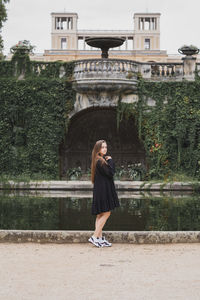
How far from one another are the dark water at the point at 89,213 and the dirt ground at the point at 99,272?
2126mm

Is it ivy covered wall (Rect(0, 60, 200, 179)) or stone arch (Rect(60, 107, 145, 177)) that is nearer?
ivy covered wall (Rect(0, 60, 200, 179))

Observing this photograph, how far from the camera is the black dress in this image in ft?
24.1

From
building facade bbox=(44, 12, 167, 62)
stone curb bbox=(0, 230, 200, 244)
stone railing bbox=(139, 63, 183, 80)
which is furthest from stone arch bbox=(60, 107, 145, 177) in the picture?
building facade bbox=(44, 12, 167, 62)

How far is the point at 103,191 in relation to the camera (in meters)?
7.38

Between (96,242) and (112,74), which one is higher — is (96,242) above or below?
below

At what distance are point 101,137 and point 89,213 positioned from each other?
40.2ft

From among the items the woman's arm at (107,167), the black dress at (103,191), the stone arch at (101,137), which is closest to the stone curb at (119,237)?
the black dress at (103,191)

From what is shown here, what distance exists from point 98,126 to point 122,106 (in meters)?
2.92

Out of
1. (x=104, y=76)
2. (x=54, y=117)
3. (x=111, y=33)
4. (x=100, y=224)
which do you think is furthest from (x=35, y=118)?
(x=111, y=33)

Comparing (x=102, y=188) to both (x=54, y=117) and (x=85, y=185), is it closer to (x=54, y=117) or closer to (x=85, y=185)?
(x=85, y=185)

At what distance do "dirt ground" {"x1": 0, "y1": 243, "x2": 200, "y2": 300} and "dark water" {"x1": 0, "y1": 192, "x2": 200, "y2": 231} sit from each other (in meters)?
2.13

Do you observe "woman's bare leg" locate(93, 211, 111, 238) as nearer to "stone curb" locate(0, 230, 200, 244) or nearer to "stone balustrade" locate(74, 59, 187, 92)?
"stone curb" locate(0, 230, 200, 244)

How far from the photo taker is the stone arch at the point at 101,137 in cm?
2275

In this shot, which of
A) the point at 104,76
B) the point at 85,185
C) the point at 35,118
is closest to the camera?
the point at 85,185
